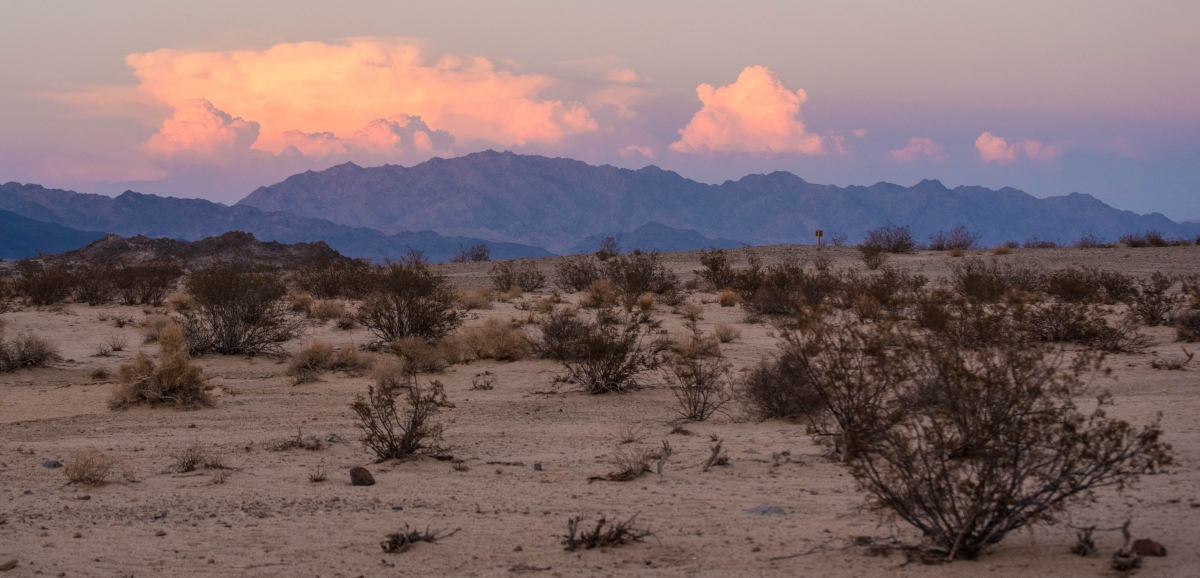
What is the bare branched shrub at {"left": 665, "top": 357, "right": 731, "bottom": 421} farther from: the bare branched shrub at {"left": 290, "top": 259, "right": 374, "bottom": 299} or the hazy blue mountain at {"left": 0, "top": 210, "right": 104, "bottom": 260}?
the hazy blue mountain at {"left": 0, "top": 210, "right": 104, "bottom": 260}

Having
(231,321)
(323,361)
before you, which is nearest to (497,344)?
(323,361)

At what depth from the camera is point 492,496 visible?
7645mm

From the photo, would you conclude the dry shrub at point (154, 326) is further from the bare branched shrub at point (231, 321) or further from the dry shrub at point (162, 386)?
the dry shrub at point (162, 386)

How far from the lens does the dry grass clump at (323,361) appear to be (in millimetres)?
15839

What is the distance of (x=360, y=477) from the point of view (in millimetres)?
8047

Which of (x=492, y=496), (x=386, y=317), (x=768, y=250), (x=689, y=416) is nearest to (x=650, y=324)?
(x=386, y=317)

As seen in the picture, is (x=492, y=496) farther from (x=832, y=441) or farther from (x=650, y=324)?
(x=650, y=324)

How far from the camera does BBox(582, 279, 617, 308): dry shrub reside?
2170cm

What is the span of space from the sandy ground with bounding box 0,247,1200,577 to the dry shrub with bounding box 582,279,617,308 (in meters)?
8.37

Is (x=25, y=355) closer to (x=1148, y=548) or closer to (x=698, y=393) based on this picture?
(x=698, y=393)

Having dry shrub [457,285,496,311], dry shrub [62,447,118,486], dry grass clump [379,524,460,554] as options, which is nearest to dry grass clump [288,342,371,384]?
dry shrub [457,285,496,311]

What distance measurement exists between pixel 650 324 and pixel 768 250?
26.1m

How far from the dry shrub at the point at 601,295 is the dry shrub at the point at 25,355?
10.7 m

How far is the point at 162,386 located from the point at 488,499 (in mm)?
7029
